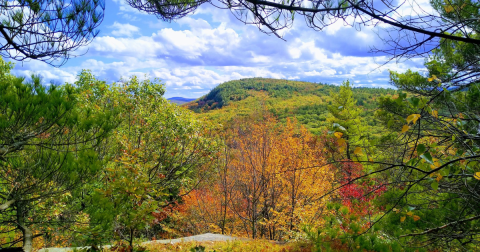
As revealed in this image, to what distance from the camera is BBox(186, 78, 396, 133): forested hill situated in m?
46.7

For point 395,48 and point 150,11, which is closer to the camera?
point 395,48

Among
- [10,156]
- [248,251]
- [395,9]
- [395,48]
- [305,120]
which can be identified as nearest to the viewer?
[395,9]

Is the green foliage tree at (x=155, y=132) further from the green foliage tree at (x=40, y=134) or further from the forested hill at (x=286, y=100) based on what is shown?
the forested hill at (x=286, y=100)

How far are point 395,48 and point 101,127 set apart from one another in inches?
165

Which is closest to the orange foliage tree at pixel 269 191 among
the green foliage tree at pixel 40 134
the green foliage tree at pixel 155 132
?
the green foliage tree at pixel 155 132

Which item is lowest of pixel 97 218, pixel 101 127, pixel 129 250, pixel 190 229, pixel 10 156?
pixel 190 229

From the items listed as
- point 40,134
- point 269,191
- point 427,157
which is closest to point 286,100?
point 269,191

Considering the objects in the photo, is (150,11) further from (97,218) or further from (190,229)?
(190,229)

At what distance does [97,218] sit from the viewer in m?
3.86

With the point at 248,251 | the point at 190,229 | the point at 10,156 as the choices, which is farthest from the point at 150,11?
the point at 190,229

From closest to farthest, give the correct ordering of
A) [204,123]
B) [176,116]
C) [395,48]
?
1. [395,48]
2. [176,116]
3. [204,123]

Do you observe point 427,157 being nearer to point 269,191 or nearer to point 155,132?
point 155,132

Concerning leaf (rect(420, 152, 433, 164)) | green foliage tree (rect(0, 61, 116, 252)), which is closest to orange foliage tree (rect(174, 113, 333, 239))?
green foliage tree (rect(0, 61, 116, 252))

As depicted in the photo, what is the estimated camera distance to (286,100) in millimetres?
75625
